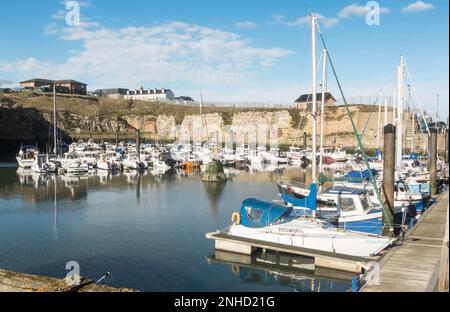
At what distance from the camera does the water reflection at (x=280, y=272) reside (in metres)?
18.9

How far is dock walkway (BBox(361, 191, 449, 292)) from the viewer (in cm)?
1408

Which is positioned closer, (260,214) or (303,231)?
(303,231)

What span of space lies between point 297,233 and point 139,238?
10596 mm

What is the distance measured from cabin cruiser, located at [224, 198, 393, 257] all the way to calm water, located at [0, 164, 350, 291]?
141 centimetres

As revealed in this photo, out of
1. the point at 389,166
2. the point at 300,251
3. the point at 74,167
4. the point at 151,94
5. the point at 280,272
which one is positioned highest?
the point at 151,94

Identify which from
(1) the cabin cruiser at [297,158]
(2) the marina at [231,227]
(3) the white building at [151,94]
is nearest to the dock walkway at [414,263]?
(2) the marina at [231,227]

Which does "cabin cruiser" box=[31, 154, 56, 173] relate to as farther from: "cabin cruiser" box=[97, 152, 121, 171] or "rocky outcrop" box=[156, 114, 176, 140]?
"rocky outcrop" box=[156, 114, 176, 140]

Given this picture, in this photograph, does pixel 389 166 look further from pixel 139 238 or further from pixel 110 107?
pixel 110 107

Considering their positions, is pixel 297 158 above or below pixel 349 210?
below

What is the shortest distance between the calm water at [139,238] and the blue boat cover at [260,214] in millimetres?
1891

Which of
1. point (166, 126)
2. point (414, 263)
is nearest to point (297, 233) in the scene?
point (414, 263)

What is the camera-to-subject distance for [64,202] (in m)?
40.0

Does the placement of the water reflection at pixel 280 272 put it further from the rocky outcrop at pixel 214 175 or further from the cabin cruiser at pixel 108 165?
the cabin cruiser at pixel 108 165

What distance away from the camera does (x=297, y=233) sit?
819 inches
